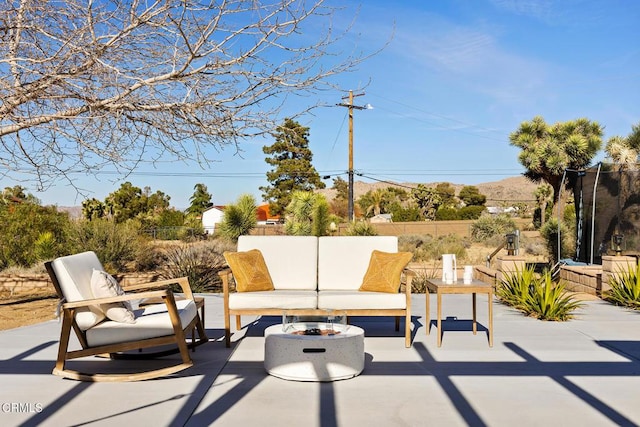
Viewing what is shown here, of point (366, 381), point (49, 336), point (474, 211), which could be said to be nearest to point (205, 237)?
point (49, 336)

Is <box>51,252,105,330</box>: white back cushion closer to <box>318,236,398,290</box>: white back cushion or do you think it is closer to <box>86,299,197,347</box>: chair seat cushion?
<box>86,299,197,347</box>: chair seat cushion

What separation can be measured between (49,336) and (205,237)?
16584mm

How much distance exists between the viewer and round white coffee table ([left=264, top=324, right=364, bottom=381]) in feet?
13.0

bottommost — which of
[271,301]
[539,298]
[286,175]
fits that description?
[539,298]

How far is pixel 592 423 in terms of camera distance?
10.2ft

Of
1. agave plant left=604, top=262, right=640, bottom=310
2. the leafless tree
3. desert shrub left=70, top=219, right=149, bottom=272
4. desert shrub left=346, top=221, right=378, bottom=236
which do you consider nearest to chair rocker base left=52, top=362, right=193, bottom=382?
the leafless tree

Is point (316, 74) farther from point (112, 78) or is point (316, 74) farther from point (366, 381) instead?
point (366, 381)

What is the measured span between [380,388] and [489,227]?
23404 mm

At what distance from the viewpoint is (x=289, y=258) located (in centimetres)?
593

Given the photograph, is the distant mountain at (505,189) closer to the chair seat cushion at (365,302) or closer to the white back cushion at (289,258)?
the white back cushion at (289,258)

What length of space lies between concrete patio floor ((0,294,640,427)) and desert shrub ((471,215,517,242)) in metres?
20.7

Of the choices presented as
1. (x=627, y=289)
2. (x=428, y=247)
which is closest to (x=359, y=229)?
(x=428, y=247)

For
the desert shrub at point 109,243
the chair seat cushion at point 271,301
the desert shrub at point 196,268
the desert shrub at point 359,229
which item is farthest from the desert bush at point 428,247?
the chair seat cushion at point 271,301

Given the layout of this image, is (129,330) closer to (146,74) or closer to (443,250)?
(146,74)
